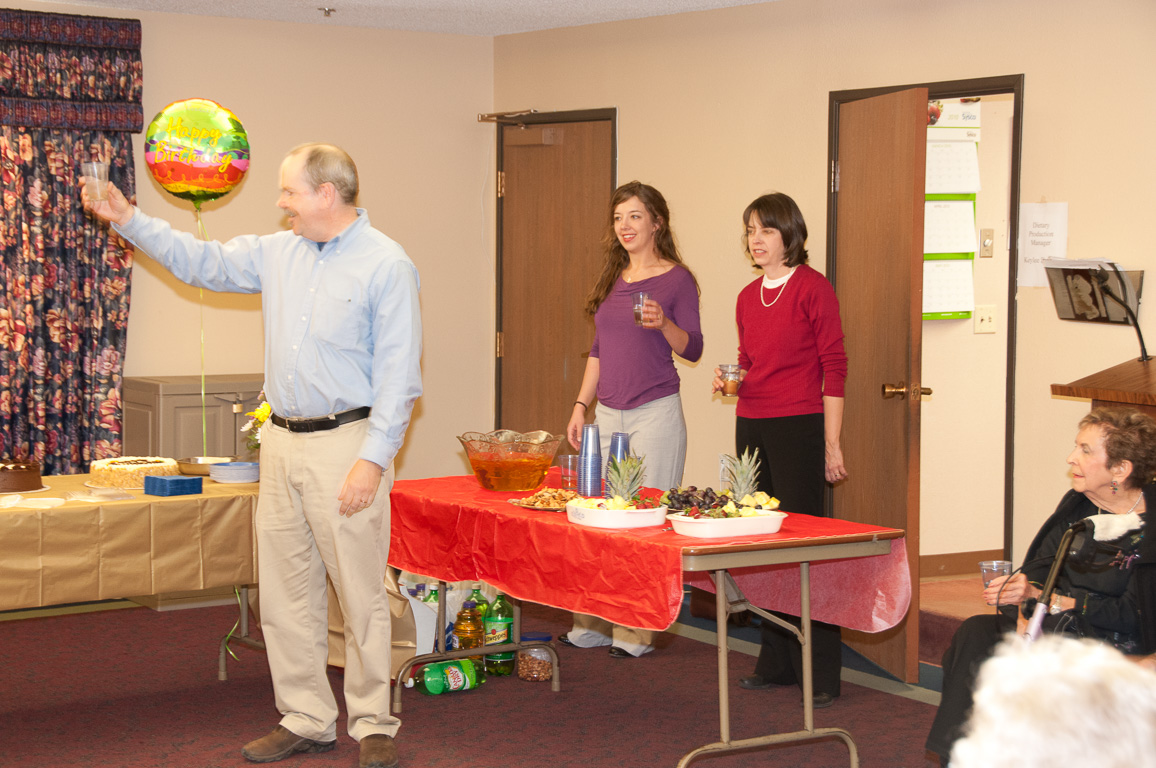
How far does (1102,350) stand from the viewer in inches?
175

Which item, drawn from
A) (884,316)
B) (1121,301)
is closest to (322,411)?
(884,316)

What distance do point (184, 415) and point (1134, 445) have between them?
4.15 metres

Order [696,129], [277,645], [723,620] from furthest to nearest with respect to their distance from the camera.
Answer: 1. [696,129]
2. [277,645]
3. [723,620]

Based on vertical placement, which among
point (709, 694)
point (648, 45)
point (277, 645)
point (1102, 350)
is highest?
point (648, 45)

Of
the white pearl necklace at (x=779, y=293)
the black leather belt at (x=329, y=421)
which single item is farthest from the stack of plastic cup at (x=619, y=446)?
the white pearl necklace at (x=779, y=293)

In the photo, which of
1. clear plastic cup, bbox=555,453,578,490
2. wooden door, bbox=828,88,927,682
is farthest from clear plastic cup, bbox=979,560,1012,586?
wooden door, bbox=828,88,927,682

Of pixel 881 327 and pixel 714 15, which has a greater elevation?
pixel 714 15

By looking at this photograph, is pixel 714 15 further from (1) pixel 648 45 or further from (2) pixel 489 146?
(2) pixel 489 146

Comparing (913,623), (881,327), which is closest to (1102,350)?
(881,327)

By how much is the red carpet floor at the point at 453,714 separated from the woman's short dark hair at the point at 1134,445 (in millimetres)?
1148

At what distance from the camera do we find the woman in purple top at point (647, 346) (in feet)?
14.2

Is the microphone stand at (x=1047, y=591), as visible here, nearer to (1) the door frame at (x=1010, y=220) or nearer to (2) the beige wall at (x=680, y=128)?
(2) the beige wall at (x=680, y=128)

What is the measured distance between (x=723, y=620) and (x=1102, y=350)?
2.16 m

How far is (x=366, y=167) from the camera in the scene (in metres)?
6.52
